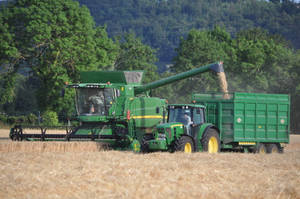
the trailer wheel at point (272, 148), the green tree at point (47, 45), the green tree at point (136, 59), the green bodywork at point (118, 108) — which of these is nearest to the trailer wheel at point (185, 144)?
the green bodywork at point (118, 108)

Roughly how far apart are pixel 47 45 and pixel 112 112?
81.5 ft

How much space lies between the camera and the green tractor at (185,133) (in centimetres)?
1891

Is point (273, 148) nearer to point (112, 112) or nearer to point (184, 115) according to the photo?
point (184, 115)

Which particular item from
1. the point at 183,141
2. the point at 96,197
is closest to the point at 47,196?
the point at 96,197

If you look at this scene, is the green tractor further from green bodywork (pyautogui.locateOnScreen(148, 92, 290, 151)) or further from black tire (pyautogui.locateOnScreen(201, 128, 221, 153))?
green bodywork (pyautogui.locateOnScreen(148, 92, 290, 151))

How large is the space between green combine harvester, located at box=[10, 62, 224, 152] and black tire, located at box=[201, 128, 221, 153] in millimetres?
1691

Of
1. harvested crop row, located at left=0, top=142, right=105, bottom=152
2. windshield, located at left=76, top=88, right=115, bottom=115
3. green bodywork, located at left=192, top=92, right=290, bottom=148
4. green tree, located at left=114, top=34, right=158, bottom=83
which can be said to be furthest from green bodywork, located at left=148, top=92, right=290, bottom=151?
green tree, located at left=114, top=34, right=158, bottom=83

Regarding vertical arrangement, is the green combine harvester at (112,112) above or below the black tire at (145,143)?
above

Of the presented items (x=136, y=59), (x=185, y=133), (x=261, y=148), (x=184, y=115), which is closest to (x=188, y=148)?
(x=185, y=133)

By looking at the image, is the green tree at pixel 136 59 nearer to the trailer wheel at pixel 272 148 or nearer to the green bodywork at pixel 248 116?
the green bodywork at pixel 248 116

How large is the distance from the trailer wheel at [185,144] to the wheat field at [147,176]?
2.55 ft

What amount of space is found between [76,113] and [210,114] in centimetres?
543

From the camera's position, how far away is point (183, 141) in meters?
18.7

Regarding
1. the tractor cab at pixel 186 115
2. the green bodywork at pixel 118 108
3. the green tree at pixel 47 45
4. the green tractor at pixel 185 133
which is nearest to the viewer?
the green tractor at pixel 185 133
